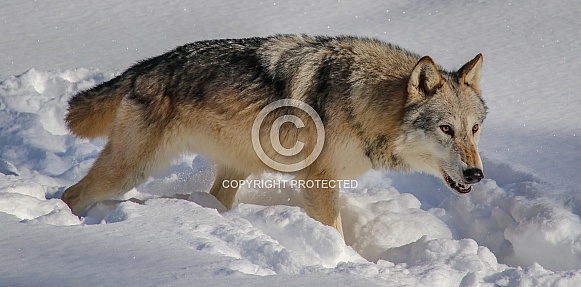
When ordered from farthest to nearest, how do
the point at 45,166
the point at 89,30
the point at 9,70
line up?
1. the point at 89,30
2. the point at 9,70
3. the point at 45,166

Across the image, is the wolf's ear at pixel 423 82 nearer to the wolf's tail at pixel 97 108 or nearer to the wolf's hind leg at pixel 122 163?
the wolf's hind leg at pixel 122 163

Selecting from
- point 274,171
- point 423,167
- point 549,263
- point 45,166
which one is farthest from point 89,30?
point 549,263

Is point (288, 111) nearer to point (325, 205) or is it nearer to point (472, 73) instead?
point (325, 205)

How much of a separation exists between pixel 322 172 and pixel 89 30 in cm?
659

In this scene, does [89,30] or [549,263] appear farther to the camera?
[89,30]

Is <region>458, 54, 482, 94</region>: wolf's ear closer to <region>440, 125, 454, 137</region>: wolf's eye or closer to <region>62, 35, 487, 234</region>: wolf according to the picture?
<region>62, 35, 487, 234</region>: wolf

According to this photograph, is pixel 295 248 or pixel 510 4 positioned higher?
pixel 510 4

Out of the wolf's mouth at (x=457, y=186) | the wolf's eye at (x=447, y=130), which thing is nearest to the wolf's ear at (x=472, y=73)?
the wolf's eye at (x=447, y=130)

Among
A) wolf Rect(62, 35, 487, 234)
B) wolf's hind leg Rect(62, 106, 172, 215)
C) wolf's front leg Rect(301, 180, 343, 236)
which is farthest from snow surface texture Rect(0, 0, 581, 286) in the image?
wolf Rect(62, 35, 487, 234)

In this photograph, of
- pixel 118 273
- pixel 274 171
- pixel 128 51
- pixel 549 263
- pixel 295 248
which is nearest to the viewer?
pixel 118 273

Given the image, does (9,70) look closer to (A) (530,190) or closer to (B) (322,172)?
(B) (322,172)

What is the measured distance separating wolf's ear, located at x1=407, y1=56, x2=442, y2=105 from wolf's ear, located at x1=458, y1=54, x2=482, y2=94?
0.89ft

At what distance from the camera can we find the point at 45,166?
692 cm

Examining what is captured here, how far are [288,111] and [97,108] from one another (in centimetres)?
150
